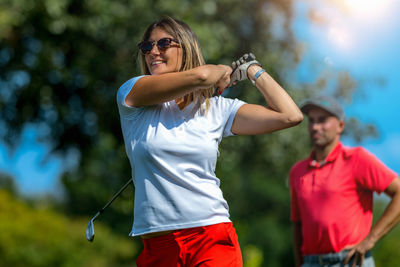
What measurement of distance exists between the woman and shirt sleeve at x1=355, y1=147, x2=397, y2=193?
1548 mm

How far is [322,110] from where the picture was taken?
4.39m

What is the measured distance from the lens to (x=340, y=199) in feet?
13.1

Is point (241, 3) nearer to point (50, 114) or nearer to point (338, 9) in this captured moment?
point (338, 9)

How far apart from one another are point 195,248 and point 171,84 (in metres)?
0.69

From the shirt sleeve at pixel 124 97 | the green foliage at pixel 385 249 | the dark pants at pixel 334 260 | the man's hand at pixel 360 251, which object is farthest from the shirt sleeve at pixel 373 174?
the green foliage at pixel 385 249

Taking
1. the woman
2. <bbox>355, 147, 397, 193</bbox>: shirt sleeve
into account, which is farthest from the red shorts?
<bbox>355, 147, 397, 193</bbox>: shirt sleeve

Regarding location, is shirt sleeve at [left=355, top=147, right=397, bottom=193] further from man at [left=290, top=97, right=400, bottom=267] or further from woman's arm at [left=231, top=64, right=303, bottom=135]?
woman's arm at [left=231, top=64, right=303, bottom=135]

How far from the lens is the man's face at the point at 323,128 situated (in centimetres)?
431

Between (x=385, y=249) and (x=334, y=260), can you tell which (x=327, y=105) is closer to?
(x=334, y=260)

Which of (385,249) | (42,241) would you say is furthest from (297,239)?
(385,249)

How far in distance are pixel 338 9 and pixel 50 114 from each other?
6.42 meters

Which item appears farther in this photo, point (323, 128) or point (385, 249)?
point (385, 249)

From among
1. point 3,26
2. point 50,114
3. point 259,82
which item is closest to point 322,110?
point 259,82

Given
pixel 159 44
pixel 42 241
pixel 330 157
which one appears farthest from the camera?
pixel 42 241
